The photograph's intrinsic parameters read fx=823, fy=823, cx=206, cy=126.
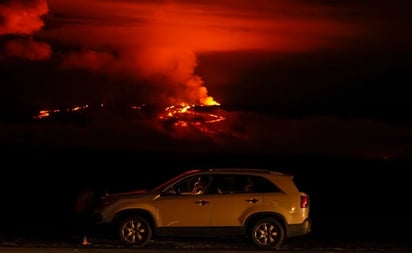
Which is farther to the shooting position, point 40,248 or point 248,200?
point 248,200

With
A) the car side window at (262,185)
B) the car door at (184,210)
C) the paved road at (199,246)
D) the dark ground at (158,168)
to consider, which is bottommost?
the paved road at (199,246)

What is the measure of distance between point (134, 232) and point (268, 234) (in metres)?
2.66

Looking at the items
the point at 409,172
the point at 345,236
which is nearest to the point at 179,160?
the point at 409,172

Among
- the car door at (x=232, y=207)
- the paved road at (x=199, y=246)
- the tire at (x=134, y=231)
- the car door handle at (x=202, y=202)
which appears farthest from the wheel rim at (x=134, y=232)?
the car door at (x=232, y=207)

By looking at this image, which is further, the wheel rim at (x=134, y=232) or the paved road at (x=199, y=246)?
the wheel rim at (x=134, y=232)

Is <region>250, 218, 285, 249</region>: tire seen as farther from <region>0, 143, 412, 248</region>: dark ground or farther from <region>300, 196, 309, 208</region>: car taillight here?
<region>0, 143, 412, 248</region>: dark ground

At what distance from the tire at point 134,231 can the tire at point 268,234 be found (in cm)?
210

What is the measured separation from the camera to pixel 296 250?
16062 mm

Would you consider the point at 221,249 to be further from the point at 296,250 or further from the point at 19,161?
the point at 19,161

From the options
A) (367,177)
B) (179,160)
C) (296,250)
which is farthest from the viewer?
(179,160)

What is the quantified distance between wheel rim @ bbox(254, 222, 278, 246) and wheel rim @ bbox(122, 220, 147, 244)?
88.1 inches

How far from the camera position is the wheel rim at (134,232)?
53.6ft

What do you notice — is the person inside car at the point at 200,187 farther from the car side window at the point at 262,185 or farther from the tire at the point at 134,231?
the tire at the point at 134,231

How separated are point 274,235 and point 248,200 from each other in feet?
2.87
